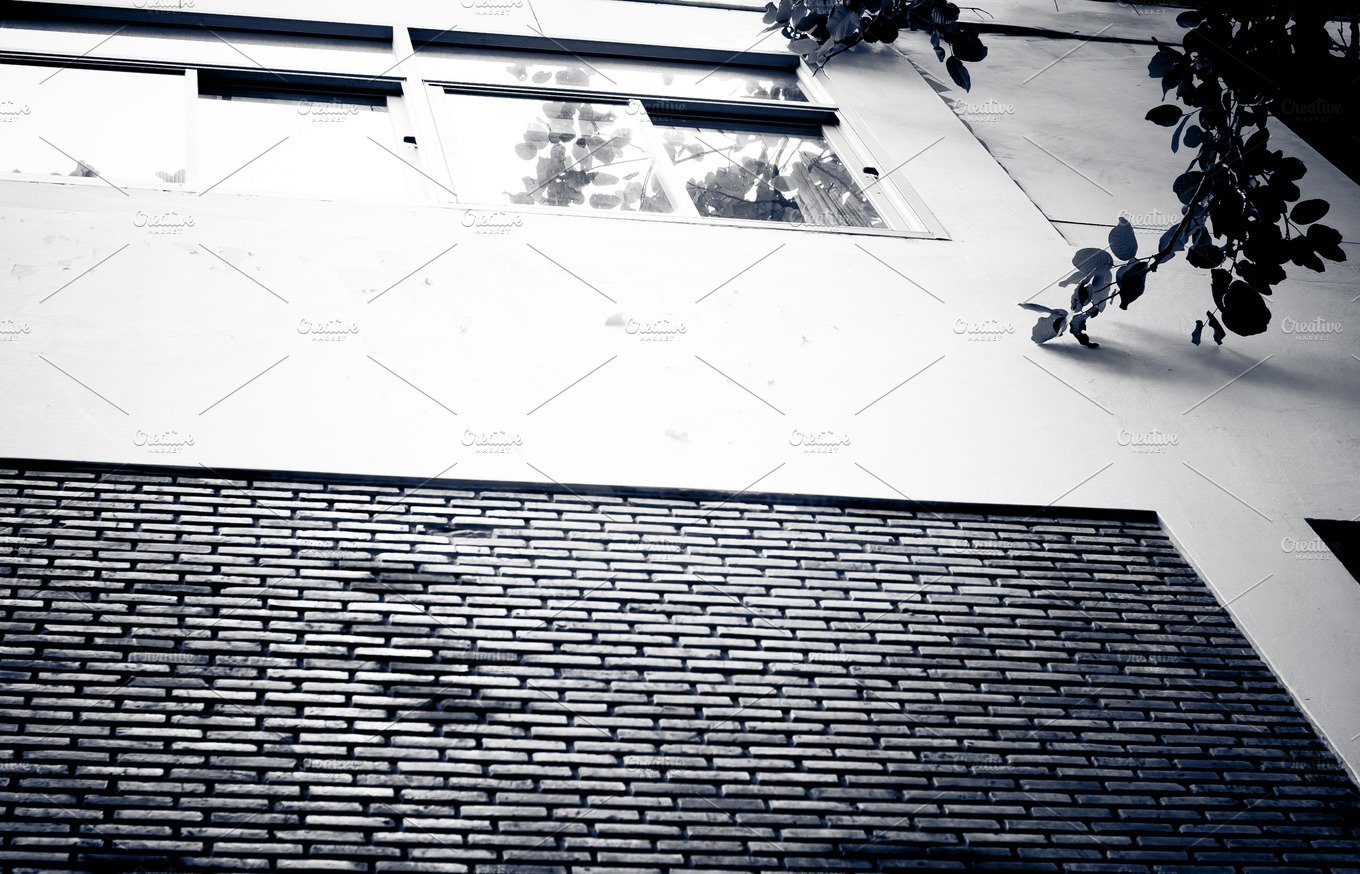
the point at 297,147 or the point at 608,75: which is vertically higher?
the point at 608,75

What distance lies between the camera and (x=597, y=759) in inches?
112

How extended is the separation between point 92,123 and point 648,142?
222 cm

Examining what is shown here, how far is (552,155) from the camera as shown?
4.76 m

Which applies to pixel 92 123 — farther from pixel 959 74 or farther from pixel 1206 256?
pixel 1206 256

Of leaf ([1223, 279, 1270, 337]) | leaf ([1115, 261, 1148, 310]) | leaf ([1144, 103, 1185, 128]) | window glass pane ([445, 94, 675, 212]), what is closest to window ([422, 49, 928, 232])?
window glass pane ([445, 94, 675, 212])

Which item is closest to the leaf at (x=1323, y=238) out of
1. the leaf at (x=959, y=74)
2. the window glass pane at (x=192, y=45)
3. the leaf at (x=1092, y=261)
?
the leaf at (x=1092, y=261)

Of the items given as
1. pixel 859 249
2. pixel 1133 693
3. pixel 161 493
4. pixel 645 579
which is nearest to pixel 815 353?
pixel 859 249

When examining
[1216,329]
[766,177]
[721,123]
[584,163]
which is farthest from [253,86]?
[1216,329]

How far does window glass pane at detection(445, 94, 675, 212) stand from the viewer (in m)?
4.52

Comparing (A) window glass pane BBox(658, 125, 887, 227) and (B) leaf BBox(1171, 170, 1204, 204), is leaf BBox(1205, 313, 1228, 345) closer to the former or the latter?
(B) leaf BBox(1171, 170, 1204, 204)

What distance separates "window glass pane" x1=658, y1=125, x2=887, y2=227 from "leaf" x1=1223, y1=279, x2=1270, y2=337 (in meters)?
1.43

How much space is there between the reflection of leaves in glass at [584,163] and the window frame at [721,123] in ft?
0.26

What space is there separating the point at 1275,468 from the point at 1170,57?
1596mm

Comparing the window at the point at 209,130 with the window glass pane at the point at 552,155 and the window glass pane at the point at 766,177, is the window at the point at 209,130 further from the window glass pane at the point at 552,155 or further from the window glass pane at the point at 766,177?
the window glass pane at the point at 766,177
